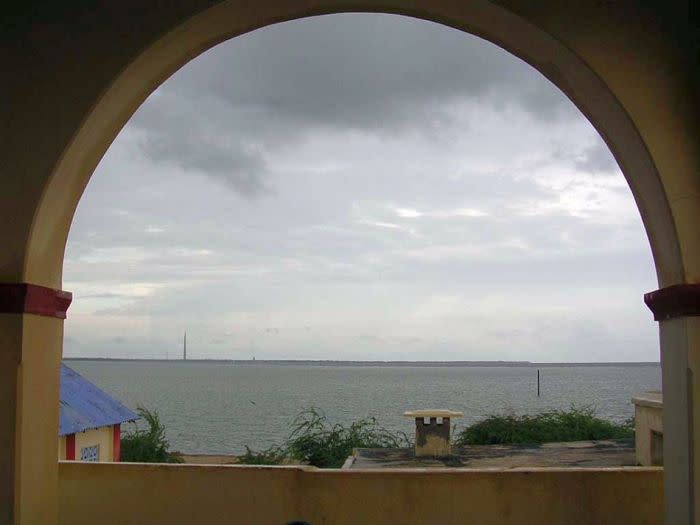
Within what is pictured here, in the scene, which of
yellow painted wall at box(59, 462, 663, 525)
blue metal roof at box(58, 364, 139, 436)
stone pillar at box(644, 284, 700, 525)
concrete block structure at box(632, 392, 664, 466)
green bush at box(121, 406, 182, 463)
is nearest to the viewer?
stone pillar at box(644, 284, 700, 525)

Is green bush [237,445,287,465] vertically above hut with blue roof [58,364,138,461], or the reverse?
Answer: hut with blue roof [58,364,138,461]

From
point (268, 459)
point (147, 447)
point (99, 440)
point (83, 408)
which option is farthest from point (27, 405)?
point (147, 447)

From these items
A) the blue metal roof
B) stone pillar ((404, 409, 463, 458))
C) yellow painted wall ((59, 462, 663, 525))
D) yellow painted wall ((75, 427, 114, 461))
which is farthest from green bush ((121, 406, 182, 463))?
yellow painted wall ((59, 462, 663, 525))

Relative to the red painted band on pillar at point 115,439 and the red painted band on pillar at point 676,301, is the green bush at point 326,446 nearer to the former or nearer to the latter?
the red painted band on pillar at point 115,439

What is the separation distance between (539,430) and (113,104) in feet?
44.1

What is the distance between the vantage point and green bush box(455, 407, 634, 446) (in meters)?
15.8

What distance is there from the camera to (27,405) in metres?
4.57

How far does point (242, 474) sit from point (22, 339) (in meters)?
2.30

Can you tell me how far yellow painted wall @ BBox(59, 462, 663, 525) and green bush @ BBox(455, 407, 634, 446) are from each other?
9.11 metres

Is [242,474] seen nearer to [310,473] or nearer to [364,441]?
[310,473]

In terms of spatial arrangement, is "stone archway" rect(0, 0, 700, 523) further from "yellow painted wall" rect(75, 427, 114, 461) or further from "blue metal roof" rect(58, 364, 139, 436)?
"yellow painted wall" rect(75, 427, 114, 461)

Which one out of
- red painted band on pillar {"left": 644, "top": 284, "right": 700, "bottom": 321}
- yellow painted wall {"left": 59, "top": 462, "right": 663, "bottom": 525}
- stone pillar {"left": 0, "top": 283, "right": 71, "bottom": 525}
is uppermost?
red painted band on pillar {"left": 644, "top": 284, "right": 700, "bottom": 321}

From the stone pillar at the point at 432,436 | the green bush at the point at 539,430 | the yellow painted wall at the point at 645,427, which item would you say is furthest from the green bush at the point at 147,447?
the yellow painted wall at the point at 645,427

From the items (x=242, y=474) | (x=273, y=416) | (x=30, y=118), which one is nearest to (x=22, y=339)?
(x=30, y=118)
